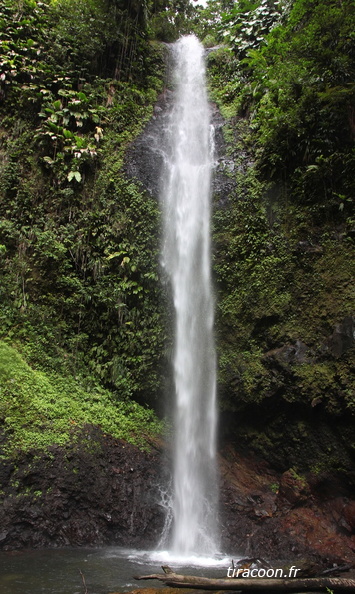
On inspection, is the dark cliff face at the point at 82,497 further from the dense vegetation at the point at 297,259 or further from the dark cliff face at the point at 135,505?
the dense vegetation at the point at 297,259

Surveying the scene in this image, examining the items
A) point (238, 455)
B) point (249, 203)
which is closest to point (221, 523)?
point (238, 455)

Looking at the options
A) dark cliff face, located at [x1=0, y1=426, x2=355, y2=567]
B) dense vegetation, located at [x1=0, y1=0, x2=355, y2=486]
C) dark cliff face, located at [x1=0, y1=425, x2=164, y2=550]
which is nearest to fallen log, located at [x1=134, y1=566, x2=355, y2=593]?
dark cliff face, located at [x1=0, y1=426, x2=355, y2=567]

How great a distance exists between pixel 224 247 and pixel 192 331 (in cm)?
215

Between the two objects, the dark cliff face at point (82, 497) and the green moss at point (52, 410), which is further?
the green moss at point (52, 410)

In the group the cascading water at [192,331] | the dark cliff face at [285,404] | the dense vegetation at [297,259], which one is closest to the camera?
the dark cliff face at [285,404]

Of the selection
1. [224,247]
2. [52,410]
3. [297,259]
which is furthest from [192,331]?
[52,410]

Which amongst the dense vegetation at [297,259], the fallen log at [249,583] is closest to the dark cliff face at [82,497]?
the dense vegetation at [297,259]

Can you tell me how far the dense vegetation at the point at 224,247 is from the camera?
7.56 metres

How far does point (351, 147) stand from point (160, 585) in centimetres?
866

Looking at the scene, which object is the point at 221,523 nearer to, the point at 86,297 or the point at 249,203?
the point at 86,297

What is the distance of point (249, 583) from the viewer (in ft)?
12.0

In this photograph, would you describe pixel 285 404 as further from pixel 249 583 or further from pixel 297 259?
pixel 249 583

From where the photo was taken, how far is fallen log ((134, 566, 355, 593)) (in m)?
3.56

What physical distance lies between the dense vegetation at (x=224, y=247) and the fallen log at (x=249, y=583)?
138 inches
